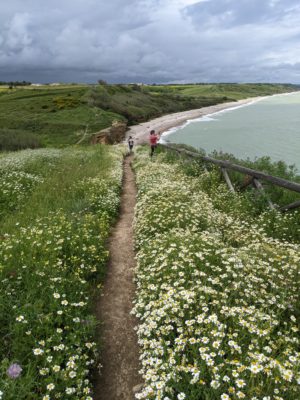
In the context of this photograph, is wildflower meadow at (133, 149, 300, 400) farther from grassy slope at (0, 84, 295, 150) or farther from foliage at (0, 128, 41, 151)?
grassy slope at (0, 84, 295, 150)

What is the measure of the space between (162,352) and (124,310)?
2.19 meters

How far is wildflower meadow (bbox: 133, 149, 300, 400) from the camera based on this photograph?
311 centimetres

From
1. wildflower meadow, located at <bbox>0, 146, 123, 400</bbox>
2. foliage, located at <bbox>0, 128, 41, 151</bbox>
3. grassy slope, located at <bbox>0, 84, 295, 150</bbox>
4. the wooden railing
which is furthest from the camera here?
grassy slope, located at <bbox>0, 84, 295, 150</bbox>

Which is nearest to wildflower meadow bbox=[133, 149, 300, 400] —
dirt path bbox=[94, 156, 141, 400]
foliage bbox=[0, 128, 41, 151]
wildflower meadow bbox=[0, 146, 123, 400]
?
dirt path bbox=[94, 156, 141, 400]

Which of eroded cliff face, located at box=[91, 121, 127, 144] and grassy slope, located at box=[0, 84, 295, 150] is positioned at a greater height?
grassy slope, located at box=[0, 84, 295, 150]

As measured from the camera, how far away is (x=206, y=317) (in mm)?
4086

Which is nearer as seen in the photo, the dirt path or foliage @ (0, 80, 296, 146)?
the dirt path

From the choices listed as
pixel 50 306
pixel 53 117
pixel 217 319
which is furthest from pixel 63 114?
pixel 217 319

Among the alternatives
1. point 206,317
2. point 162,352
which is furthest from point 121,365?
point 206,317

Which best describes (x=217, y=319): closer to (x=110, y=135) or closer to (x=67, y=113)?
(x=110, y=135)

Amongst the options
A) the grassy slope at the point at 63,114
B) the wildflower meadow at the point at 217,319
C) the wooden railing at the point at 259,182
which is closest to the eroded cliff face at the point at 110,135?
the grassy slope at the point at 63,114

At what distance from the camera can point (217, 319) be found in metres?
4.01

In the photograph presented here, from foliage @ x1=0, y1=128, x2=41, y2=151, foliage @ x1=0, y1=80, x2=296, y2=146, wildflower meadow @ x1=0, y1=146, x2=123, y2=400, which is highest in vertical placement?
foliage @ x1=0, y1=80, x2=296, y2=146

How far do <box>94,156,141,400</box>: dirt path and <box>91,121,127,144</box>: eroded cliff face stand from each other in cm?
3924
